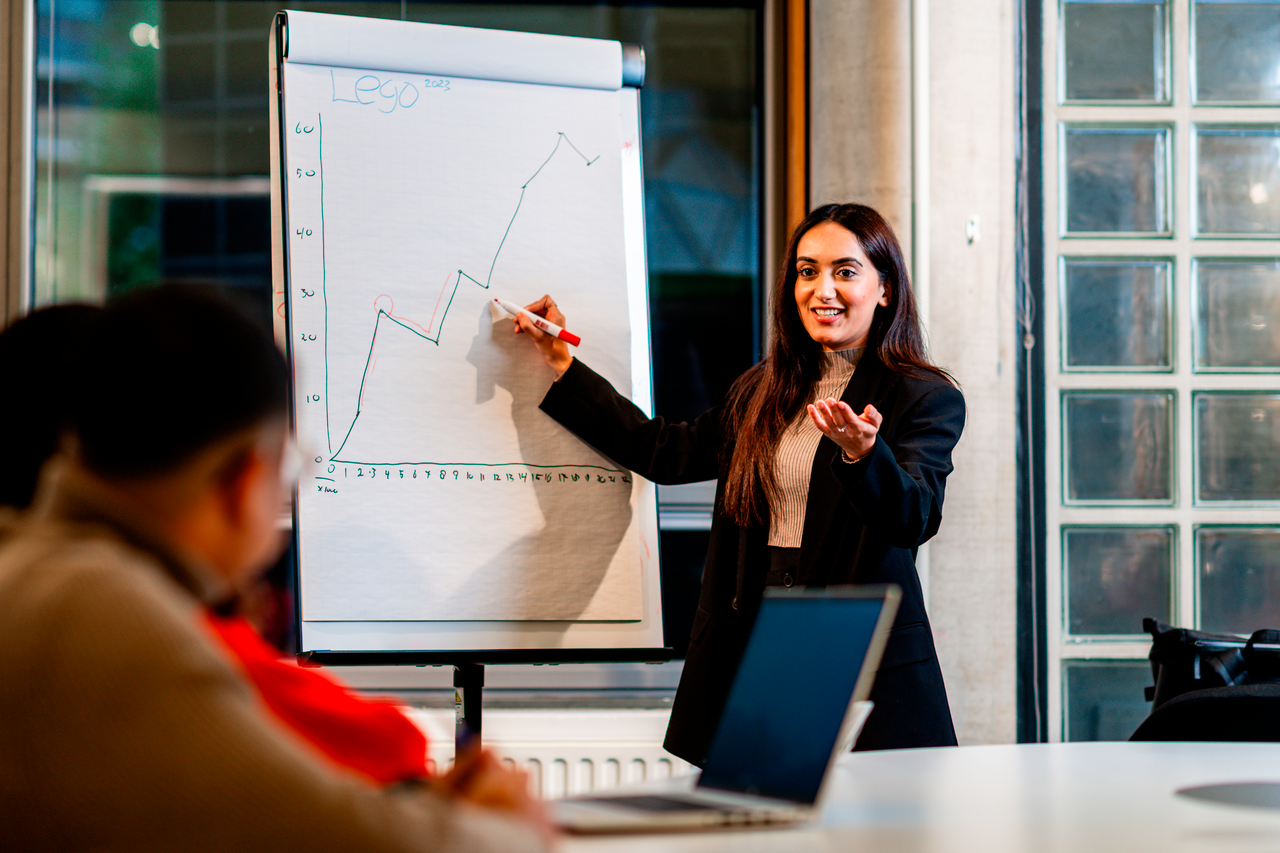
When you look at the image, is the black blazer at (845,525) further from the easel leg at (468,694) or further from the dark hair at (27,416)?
the dark hair at (27,416)

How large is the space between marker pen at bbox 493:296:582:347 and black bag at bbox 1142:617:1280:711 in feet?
4.05

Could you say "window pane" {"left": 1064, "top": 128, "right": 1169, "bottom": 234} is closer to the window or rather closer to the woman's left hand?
the window

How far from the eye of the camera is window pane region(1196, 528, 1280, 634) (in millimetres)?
2461

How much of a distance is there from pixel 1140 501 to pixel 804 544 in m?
1.20

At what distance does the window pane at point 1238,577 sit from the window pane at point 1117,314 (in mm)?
448

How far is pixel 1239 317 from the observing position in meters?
2.48

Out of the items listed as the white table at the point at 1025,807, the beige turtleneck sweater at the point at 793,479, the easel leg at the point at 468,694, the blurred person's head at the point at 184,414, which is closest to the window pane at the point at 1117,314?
the beige turtleneck sweater at the point at 793,479

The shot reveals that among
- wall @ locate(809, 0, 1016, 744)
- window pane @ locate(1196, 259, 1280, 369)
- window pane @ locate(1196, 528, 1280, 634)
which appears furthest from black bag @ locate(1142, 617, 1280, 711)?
window pane @ locate(1196, 259, 1280, 369)

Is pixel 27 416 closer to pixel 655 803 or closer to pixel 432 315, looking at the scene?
pixel 655 803

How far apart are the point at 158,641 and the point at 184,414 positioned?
0.13 metres

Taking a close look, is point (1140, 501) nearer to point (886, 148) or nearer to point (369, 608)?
point (886, 148)

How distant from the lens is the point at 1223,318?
8.14 feet

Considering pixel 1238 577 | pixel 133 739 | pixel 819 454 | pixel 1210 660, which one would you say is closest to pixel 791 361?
pixel 819 454

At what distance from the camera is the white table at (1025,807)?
2.59ft
